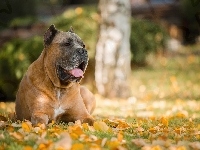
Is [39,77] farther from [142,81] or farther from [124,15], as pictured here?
[142,81]

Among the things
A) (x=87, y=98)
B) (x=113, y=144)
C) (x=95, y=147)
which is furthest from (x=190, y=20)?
(x=95, y=147)

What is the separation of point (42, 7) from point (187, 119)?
827 inches

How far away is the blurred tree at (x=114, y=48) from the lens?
444 inches

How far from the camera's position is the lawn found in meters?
4.57

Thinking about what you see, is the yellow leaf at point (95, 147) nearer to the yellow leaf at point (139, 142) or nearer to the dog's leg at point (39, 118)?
the yellow leaf at point (139, 142)

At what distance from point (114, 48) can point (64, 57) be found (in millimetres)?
5384

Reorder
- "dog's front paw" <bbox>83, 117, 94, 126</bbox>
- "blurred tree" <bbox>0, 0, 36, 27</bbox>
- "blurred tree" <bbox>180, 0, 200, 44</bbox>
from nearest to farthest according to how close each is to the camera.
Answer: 1. "dog's front paw" <bbox>83, 117, 94, 126</bbox>
2. "blurred tree" <bbox>180, 0, 200, 44</bbox>
3. "blurred tree" <bbox>0, 0, 36, 27</bbox>

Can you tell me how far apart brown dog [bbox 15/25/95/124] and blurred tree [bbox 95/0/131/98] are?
196 inches

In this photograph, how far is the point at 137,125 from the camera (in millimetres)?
6148

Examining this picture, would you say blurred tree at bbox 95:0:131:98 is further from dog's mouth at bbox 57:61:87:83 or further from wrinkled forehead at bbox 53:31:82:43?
dog's mouth at bbox 57:61:87:83

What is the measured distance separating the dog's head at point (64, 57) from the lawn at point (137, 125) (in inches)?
22.6

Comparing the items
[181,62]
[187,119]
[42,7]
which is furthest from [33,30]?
[187,119]

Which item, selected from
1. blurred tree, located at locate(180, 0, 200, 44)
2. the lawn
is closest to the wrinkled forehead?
the lawn

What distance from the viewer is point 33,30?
18047 mm
